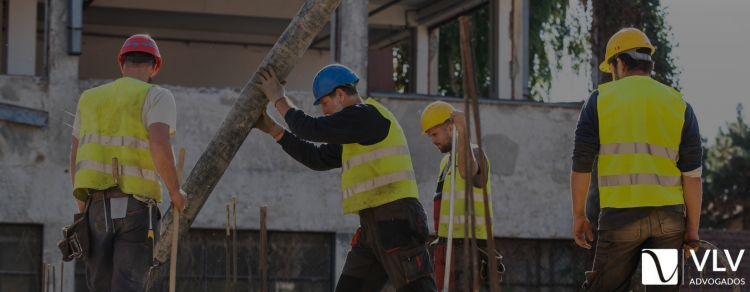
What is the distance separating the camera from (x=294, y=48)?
619 cm

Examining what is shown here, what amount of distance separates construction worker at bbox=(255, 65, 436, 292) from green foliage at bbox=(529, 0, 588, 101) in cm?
1046

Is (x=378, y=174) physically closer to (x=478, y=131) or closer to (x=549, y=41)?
(x=478, y=131)

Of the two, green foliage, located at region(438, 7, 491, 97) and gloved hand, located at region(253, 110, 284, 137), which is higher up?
green foliage, located at region(438, 7, 491, 97)

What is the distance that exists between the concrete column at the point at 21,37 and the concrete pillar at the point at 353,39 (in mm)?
3781

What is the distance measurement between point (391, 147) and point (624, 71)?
1.52m

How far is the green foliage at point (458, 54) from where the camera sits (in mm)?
18859

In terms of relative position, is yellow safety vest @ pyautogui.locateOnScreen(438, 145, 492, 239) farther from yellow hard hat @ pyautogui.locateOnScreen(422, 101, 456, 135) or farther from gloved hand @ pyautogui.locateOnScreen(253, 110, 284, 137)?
gloved hand @ pyautogui.locateOnScreen(253, 110, 284, 137)

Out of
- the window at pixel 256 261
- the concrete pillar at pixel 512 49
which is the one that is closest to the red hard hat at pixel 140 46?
the window at pixel 256 261

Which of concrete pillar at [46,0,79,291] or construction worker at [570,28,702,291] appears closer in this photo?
construction worker at [570,28,702,291]

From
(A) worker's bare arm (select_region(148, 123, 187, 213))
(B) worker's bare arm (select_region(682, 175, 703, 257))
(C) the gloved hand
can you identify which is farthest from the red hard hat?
(B) worker's bare arm (select_region(682, 175, 703, 257))

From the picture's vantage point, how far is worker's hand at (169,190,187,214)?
5.82 metres

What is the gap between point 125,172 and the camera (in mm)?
5812

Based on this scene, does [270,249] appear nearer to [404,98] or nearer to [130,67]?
[404,98]

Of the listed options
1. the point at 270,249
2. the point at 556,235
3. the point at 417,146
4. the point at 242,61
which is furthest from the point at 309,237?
the point at 242,61
